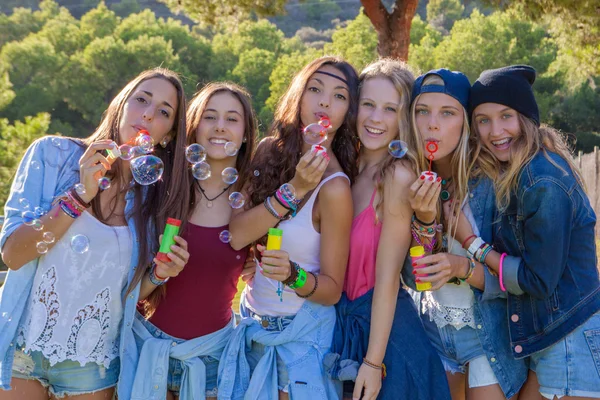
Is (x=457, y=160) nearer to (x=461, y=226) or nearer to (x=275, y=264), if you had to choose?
(x=461, y=226)

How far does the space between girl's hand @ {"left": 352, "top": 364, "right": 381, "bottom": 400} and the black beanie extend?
1.22m

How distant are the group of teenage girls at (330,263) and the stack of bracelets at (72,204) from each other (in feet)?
0.04

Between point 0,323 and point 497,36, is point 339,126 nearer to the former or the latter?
point 0,323

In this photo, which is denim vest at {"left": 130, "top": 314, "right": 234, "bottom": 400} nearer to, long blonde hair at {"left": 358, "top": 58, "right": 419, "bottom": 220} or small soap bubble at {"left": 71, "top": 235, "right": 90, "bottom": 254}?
small soap bubble at {"left": 71, "top": 235, "right": 90, "bottom": 254}

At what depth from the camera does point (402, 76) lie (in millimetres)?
3008

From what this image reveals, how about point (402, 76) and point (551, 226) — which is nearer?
point (551, 226)

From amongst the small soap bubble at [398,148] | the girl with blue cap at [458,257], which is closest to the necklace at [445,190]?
the girl with blue cap at [458,257]

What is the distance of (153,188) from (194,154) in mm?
237

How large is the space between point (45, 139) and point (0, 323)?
0.75 metres

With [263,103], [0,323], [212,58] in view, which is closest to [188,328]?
[0,323]

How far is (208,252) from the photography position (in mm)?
2861

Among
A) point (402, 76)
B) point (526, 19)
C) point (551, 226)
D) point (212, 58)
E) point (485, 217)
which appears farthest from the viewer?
point (212, 58)

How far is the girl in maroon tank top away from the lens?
2.84 meters

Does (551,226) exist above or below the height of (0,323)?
above
